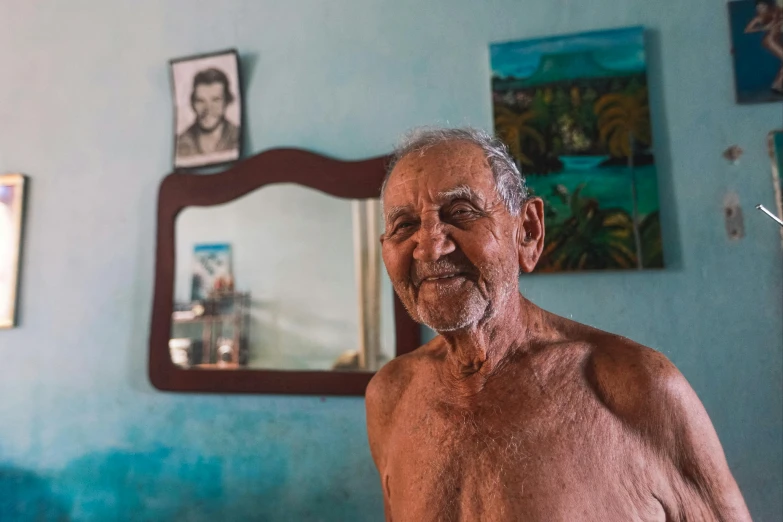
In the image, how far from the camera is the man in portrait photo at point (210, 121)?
48.3 inches

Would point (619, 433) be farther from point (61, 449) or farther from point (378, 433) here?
point (61, 449)

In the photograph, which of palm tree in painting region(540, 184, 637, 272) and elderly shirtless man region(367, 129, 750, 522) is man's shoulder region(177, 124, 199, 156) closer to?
elderly shirtless man region(367, 129, 750, 522)

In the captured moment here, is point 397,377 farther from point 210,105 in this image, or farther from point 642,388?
point 210,105

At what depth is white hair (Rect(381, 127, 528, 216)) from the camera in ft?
1.84

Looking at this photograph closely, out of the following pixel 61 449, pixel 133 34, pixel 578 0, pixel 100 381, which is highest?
pixel 133 34

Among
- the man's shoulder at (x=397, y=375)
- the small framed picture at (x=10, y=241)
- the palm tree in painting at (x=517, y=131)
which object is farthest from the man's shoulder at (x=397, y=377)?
the small framed picture at (x=10, y=241)

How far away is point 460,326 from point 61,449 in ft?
4.65

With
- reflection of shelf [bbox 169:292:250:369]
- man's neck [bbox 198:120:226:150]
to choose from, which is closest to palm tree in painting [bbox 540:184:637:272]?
reflection of shelf [bbox 169:292:250:369]

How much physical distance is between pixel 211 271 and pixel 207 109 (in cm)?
47

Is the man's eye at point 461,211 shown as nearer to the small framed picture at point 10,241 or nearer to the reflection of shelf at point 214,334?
the reflection of shelf at point 214,334

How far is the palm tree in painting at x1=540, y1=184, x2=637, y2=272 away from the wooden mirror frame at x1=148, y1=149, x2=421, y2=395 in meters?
0.39

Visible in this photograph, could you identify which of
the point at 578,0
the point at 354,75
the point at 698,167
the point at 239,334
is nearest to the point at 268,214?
the point at 239,334

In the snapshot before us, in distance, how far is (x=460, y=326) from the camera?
21.0 inches

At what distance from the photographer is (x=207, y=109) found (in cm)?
125
